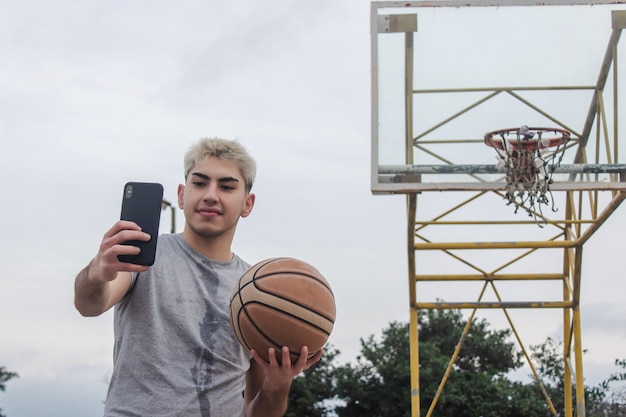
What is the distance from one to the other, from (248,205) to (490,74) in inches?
159

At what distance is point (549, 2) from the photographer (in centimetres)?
628

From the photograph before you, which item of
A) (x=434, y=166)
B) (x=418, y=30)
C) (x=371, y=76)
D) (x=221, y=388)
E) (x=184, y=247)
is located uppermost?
(x=418, y=30)

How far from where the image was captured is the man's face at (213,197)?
2.70 metres

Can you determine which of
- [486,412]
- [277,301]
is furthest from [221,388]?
[486,412]

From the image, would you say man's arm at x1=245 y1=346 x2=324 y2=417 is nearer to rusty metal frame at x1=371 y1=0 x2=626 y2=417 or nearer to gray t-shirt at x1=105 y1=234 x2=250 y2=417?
gray t-shirt at x1=105 y1=234 x2=250 y2=417

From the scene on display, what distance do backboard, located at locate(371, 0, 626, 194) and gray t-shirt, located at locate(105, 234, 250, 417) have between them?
355 centimetres

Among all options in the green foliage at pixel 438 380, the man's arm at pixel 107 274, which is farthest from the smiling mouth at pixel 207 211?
the green foliage at pixel 438 380

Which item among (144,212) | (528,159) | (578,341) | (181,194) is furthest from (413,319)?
(144,212)

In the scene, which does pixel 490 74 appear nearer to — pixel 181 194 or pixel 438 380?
pixel 181 194

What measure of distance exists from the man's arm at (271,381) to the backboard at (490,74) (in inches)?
137

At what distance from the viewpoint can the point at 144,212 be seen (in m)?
2.27

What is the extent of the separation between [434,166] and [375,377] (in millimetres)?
8817

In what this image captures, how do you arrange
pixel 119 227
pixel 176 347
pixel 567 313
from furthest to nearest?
pixel 567 313 → pixel 176 347 → pixel 119 227

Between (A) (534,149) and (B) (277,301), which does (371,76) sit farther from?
(B) (277,301)
